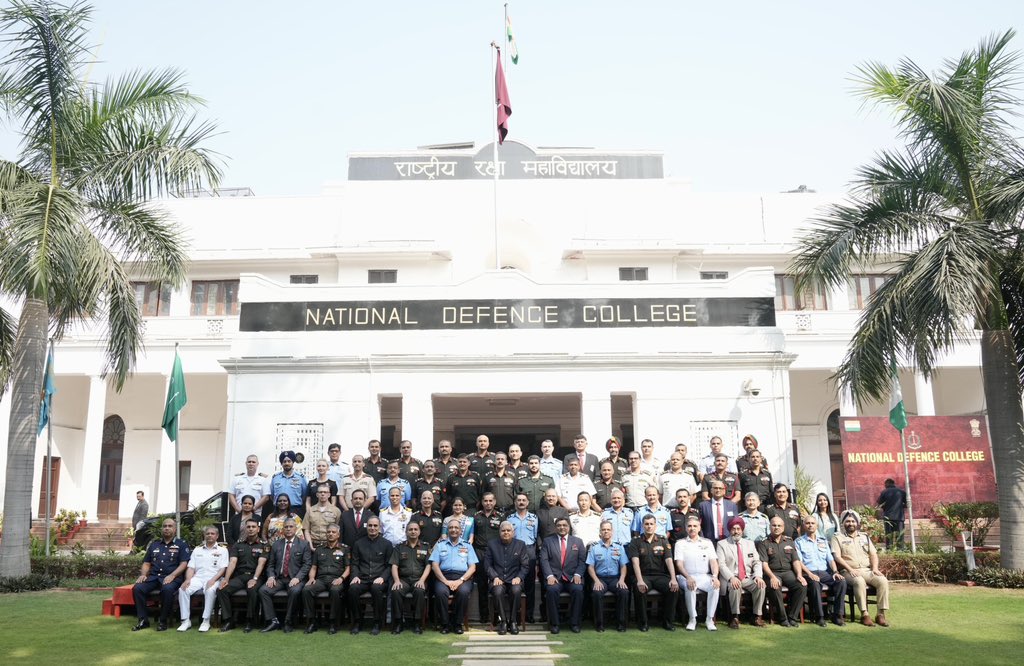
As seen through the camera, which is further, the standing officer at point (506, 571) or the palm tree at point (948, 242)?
the palm tree at point (948, 242)

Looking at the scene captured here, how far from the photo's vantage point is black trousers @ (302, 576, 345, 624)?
380 inches

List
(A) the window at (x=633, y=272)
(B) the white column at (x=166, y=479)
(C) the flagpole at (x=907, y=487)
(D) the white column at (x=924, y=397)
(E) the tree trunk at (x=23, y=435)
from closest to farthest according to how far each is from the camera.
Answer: (E) the tree trunk at (x=23, y=435) → (C) the flagpole at (x=907, y=487) → (D) the white column at (x=924, y=397) → (B) the white column at (x=166, y=479) → (A) the window at (x=633, y=272)

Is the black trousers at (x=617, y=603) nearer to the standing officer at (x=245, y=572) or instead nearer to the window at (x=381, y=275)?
the standing officer at (x=245, y=572)

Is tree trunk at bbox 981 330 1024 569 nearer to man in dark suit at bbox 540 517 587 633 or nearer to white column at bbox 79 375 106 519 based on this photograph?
man in dark suit at bbox 540 517 587 633

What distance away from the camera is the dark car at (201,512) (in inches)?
549

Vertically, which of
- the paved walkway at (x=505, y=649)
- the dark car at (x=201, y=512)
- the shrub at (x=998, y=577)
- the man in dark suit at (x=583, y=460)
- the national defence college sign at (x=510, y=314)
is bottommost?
the paved walkway at (x=505, y=649)

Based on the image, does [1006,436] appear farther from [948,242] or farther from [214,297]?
[214,297]

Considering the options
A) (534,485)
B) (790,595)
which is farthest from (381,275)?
(790,595)

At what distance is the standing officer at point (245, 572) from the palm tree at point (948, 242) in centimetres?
916

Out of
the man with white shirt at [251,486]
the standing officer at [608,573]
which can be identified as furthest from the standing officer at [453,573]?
the man with white shirt at [251,486]

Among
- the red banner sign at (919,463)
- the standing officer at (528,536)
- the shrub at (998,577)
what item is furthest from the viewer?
the red banner sign at (919,463)

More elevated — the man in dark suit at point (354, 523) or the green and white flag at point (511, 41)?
the green and white flag at point (511, 41)

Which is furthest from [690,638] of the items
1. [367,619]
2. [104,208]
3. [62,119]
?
[62,119]

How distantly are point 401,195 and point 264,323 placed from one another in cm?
903
